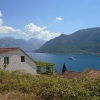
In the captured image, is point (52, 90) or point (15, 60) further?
point (15, 60)

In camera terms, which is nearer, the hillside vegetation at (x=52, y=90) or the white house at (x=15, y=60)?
the hillside vegetation at (x=52, y=90)

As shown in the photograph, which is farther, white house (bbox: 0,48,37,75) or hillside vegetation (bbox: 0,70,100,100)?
white house (bbox: 0,48,37,75)

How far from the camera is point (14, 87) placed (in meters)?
9.68

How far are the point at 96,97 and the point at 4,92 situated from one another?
373cm

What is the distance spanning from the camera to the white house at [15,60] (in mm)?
49844

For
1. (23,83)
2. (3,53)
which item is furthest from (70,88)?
(3,53)

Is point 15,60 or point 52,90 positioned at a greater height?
point 15,60

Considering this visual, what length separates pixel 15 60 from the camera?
169ft

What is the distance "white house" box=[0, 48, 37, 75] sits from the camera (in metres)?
49.8

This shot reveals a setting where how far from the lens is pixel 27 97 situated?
8.37 meters

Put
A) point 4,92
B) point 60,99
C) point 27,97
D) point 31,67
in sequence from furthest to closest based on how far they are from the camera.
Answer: point 31,67
point 4,92
point 27,97
point 60,99

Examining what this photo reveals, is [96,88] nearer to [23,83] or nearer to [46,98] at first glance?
[46,98]

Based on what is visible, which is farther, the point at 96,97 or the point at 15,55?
the point at 15,55

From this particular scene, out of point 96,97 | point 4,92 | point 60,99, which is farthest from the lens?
point 4,92
